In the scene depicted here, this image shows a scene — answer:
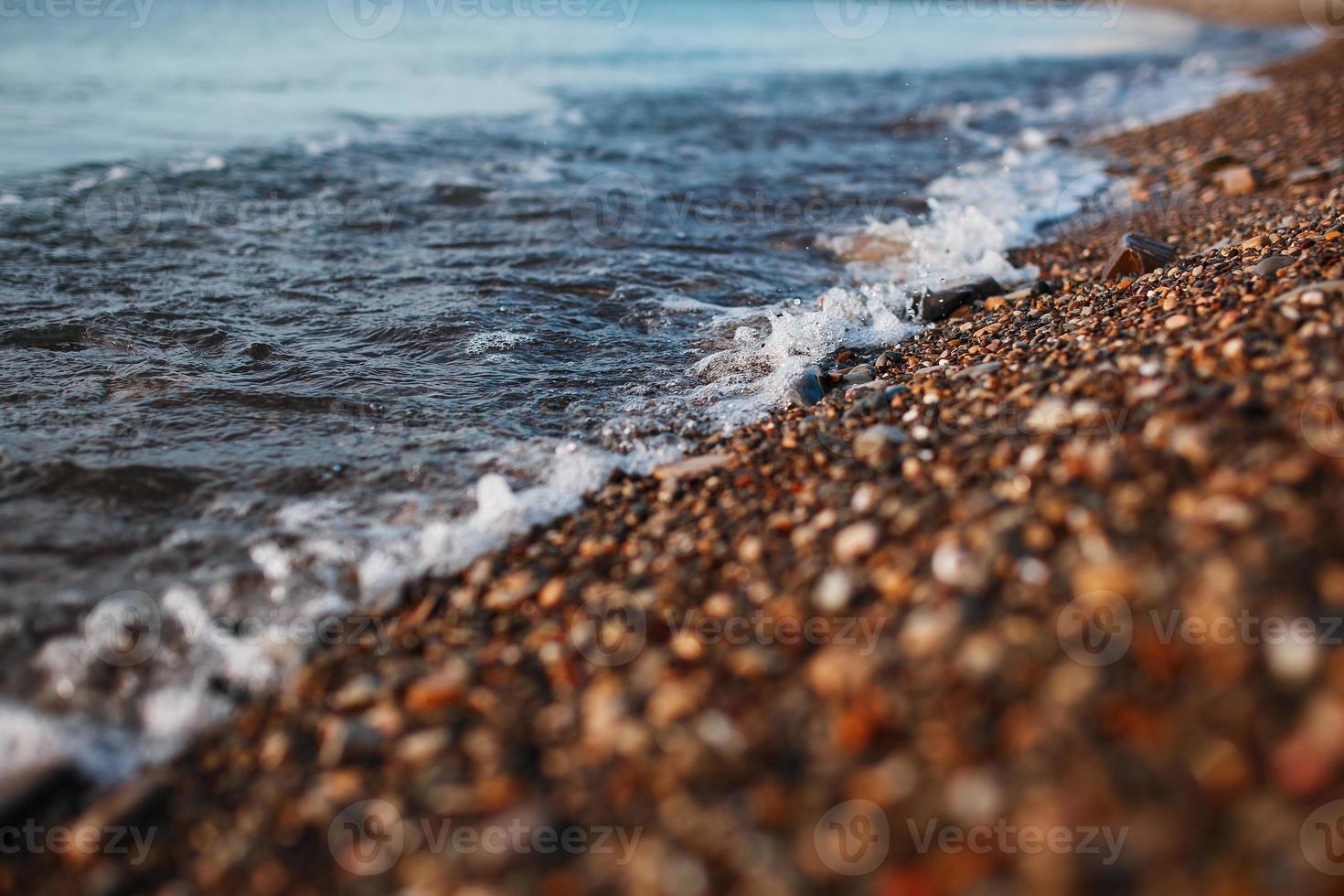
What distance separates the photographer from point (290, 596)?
3283 mm

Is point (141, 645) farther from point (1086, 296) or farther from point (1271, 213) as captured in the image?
point (1271, 213)

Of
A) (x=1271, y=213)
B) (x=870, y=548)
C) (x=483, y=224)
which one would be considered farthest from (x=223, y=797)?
(x=1271, y=213)

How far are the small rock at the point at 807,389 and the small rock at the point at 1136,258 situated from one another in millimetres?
2418

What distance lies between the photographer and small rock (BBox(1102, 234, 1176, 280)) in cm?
555

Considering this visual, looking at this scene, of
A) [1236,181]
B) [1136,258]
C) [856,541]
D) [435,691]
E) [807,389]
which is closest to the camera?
[435,691]

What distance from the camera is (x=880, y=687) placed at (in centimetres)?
230

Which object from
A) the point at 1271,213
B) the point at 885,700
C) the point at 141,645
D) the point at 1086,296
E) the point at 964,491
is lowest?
the point at 141,645

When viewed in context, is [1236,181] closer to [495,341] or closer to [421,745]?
[495,341]

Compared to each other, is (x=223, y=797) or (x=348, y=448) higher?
(x=348, y=448)

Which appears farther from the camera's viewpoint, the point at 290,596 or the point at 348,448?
the point at 348,448

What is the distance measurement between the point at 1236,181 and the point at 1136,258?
10.9ft

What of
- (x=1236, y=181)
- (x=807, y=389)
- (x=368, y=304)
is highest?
(x=1236, y=181)

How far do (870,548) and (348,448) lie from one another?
2.70 meters

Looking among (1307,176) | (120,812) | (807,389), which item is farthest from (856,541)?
(1307,176)
